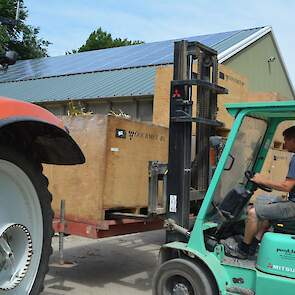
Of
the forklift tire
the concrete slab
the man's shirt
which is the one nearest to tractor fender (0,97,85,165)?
the forklift tire

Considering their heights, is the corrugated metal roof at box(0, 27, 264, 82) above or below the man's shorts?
above

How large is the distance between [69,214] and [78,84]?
13.5 m

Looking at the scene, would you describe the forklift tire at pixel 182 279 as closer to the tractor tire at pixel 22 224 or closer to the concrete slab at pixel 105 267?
the concrete slab at pixel 105 267

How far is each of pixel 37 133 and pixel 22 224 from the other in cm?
63

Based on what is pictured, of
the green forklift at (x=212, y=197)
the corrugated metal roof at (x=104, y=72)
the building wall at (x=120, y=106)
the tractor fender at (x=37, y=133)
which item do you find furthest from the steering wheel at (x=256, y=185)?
the corrugated metal roof at (x=104, y=72)

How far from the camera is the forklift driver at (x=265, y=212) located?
4102mm

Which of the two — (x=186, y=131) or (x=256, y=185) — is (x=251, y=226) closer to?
(x=256, y=185)

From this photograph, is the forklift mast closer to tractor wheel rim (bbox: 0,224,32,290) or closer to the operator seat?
the operator seat

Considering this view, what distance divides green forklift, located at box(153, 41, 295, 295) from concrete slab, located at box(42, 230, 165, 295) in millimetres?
1293

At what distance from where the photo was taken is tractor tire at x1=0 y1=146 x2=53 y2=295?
9.94ft

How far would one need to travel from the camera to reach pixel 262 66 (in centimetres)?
2197

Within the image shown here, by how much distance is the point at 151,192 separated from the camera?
17.3 feet

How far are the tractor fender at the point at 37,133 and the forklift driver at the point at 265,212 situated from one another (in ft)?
5.32

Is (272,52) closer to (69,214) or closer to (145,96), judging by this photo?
(145,96)
